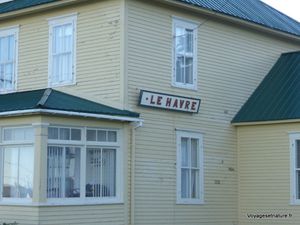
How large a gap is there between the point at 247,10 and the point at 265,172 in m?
6.07

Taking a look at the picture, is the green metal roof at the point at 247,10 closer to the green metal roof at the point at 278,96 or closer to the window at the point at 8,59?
the window at the point at 8,59

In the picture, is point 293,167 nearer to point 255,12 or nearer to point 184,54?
point 184,54

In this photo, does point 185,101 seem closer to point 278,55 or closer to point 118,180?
point 118,180

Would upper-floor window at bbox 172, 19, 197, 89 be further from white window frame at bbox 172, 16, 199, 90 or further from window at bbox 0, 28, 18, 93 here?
window at bbox 0, 28, 18, 93

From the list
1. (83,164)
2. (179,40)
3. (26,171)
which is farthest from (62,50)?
(26,171)

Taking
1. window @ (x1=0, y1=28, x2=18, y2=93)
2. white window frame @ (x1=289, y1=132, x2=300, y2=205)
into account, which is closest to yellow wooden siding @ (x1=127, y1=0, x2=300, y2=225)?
white window frame @ (x1=289, y1=132, x2=300, y2=205)

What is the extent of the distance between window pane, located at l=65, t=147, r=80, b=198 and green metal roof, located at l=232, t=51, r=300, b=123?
6.61 m

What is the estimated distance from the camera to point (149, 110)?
67.2 feet

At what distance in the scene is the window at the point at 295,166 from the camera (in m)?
21.7

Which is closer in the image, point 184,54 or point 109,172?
point 109,172

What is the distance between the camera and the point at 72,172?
61.3ft

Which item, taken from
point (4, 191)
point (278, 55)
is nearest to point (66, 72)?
point (4, 191)

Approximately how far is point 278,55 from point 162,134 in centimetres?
711

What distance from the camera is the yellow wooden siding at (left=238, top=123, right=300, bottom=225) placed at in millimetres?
21875
